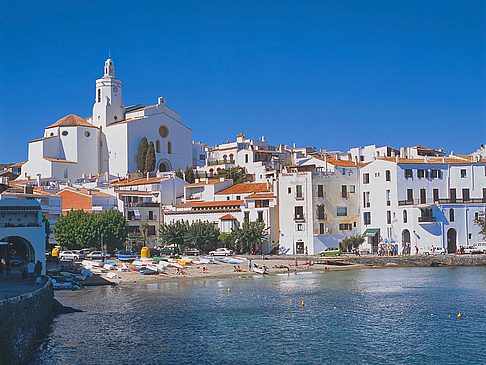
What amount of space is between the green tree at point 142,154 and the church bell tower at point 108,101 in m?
10.8

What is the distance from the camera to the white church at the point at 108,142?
10712 centimetres

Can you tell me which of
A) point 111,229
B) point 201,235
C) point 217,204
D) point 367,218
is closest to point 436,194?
point 367,218

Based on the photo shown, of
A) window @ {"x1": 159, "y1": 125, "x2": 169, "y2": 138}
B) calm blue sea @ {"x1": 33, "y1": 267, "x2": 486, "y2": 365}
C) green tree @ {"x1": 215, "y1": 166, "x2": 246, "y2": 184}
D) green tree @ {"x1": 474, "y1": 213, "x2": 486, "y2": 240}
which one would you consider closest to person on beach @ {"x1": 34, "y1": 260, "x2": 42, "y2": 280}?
calm blue sea @ {"x1": 33, "y1": 267, "x2": 486, "y2": 365}

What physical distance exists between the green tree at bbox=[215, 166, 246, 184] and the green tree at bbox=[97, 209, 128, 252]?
108ft

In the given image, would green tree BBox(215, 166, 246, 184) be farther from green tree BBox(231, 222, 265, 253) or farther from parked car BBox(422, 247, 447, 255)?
parked car BBox(422, 247, 447, 255)

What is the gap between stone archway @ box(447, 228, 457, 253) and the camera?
2554 inches

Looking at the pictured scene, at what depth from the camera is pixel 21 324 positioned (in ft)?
78.7

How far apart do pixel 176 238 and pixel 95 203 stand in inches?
483

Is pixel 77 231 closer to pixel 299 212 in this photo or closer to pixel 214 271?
pixel 214 271

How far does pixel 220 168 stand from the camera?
343 feet

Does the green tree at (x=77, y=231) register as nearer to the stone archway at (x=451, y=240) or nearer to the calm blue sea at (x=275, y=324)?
the calm blue sea at (x=275, y=324)

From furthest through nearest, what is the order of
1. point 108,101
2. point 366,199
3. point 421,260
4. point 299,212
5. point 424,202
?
point 108,101 → point 366,199 → point 299,212 → point 424,202 → point 421,260

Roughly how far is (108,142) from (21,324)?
89097mm

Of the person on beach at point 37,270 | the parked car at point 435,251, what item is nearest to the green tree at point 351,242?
the parked car at point 435,251
